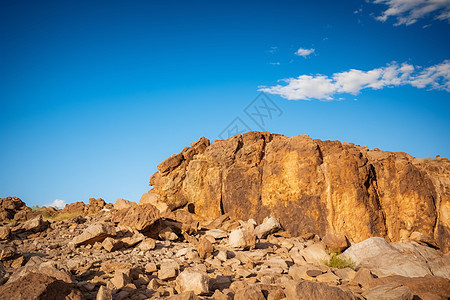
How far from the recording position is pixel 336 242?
13.4 m

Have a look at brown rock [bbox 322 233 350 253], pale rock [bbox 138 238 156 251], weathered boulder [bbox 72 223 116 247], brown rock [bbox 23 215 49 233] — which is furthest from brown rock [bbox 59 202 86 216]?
brown rock [bbox 322 233 350 253]

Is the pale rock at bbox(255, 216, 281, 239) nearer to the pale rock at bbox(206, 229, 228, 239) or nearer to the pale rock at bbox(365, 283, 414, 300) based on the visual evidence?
the pale rock at bbox(206, 229, 228, 239)

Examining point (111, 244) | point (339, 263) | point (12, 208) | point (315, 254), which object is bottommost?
point (339, 263)

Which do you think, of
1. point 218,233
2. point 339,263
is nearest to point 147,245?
point 218,233

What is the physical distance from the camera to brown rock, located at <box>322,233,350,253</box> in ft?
43.8

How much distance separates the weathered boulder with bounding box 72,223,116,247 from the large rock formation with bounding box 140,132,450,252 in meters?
5.85

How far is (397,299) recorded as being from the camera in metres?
7.12

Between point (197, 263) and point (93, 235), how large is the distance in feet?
13.1

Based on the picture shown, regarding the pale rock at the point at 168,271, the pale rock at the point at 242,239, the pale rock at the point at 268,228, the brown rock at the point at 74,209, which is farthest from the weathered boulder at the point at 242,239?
the brown rock at the point at 74,209

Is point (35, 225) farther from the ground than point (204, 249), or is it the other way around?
point (35, 225)

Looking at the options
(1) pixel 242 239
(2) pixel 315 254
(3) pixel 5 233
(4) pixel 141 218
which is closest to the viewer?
(3) pixel 5 233

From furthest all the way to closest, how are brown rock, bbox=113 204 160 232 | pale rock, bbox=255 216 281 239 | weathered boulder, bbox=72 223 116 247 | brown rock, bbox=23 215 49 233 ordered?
pale rock, bbox=255 216 281 239
brown rock, bbox=23 215 49 233
brown rock, bbox=113 204 160 232
weathered boulder, bbox=72 223 116 247

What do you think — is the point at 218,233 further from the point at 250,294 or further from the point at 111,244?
the point at 250,294

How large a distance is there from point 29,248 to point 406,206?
16.1 m
